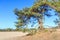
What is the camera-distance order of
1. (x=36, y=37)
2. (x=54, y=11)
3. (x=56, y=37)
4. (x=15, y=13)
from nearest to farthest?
(x=56, y=37), (x=36, y=37), (x=54, y=11), (x=15, y=13)

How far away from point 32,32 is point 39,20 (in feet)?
6.02

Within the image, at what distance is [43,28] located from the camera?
2641 centimetres

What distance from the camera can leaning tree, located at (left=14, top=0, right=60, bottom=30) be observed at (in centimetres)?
2591

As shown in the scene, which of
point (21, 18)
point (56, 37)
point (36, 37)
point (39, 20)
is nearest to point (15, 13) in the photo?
point (21, 18)

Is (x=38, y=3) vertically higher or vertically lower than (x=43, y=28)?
higher

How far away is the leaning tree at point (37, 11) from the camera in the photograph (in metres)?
25.9

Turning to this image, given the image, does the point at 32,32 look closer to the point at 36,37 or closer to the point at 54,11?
the point at 36,37

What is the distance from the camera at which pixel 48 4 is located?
26188mm

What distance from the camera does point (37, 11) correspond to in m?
26.7

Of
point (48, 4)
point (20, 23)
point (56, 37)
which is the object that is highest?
point (48, 4)

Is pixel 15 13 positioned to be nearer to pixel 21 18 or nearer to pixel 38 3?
pixel 21 18

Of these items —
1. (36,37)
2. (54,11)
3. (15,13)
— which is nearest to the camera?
(36,37)

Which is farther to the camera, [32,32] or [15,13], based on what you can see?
[15,13]

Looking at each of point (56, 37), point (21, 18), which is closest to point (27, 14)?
point (21, 18)
